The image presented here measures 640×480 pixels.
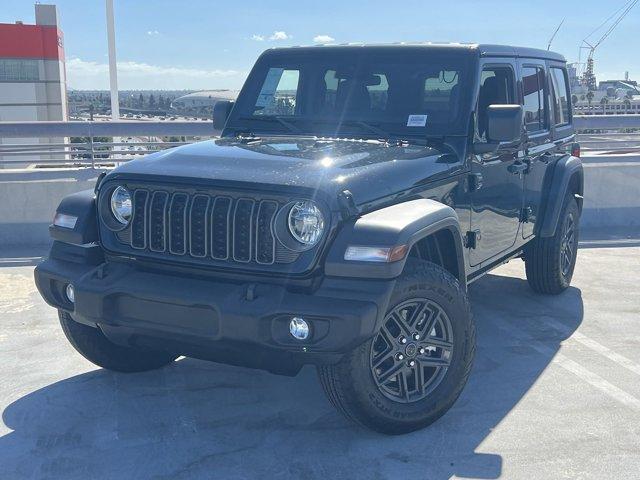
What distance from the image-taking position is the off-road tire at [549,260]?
616 centimetres

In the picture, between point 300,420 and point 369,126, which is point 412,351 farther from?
point 369,126

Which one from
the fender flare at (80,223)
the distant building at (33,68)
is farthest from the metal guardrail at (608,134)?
the distant building at (33,68)

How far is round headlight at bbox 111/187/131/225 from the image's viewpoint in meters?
4.00

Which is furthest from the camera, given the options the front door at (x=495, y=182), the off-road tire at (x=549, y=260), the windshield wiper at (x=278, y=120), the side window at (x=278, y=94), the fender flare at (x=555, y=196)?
the off-road tire at (x=549, y=260)

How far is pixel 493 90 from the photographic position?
16.8 feet

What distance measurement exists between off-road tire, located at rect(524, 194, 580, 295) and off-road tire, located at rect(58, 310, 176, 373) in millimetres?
3034

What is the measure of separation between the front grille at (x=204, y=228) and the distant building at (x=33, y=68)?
40743 millimetres

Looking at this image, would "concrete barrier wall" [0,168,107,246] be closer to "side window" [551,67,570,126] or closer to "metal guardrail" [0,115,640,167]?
"metal guardrail" [0,115,640,167]

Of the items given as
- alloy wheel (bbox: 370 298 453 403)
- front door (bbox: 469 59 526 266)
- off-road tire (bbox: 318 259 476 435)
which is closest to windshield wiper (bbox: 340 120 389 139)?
front door (bbox: 469 59 526 266)

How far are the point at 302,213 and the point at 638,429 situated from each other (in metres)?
2.05

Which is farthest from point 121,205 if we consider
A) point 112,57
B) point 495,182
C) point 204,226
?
point 112,57

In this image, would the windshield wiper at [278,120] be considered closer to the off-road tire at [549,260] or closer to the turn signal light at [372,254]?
the turn signal light at [372,254]

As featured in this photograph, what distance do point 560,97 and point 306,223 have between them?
147 inches

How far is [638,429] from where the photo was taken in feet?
13.1
